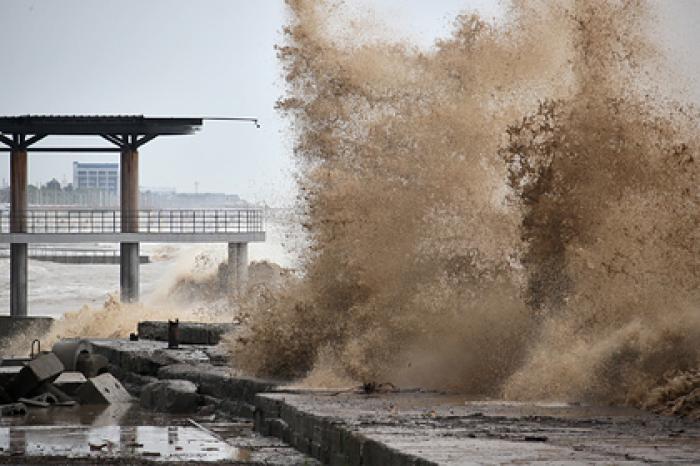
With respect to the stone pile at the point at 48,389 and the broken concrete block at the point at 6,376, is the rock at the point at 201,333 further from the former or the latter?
the stone pile at the point at 48,389

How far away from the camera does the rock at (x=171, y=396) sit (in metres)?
17.2

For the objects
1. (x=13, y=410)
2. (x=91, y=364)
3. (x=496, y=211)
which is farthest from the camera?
(x=91, y=364)

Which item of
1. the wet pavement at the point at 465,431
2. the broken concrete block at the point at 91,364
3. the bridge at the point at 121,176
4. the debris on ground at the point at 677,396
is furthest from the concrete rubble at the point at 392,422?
the bridge at the point at 121,176

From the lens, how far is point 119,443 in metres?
13.9

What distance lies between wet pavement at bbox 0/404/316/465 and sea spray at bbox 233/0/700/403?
1627 mm

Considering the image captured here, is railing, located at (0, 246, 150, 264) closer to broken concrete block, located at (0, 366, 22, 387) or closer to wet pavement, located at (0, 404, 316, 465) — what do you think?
broken concrete block, located at (0, 366, 22, 387)

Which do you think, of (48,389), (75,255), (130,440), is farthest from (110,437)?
(75,255)

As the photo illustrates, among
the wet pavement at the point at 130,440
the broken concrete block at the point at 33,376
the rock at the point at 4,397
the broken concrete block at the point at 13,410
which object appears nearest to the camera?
the wet pavement at the point at 130,440

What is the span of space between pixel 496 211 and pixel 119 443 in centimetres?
469

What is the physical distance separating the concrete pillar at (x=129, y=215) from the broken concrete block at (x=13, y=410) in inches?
737

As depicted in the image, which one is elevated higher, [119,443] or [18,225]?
[18,225]

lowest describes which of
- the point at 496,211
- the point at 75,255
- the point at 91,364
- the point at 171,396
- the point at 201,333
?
the point at 171,396

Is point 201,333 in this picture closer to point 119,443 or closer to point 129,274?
point 119,443

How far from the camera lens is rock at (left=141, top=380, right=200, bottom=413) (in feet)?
56.4
